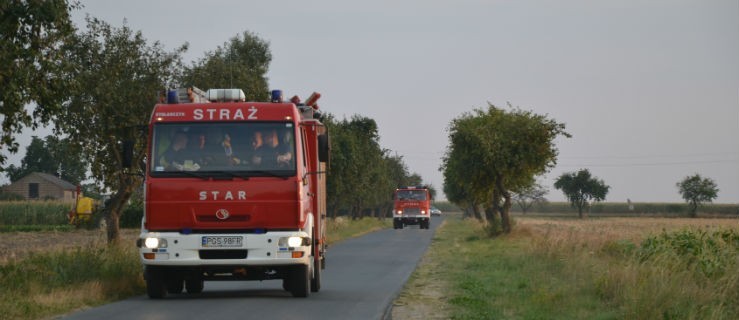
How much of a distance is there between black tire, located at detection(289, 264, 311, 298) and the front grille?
1078 mm

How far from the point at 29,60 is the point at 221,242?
481 cm

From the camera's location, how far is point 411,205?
68875 mm

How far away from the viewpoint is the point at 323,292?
1711cm

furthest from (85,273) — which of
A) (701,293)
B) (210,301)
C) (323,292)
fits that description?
(701,293)

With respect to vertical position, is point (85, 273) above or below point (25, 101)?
below

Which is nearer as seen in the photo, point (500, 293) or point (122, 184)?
point (500, 293)

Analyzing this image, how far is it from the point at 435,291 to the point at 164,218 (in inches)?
233

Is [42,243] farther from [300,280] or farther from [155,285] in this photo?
[300,280]

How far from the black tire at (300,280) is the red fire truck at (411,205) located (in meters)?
53.3

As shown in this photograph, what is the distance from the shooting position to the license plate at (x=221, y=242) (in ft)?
46.5

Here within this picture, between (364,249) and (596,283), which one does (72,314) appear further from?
(364,249)

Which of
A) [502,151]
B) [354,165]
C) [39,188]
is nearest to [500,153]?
[502,151]

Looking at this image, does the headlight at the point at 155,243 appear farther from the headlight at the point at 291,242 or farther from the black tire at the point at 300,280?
the black tire at the point at 300,280

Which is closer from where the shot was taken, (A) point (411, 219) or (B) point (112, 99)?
(B) point (112, 99)
